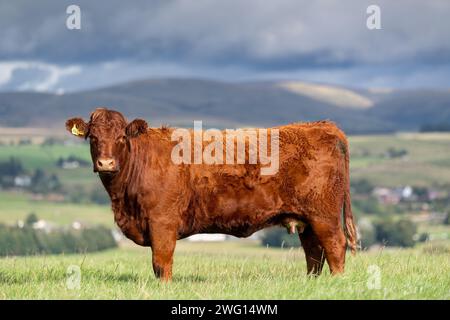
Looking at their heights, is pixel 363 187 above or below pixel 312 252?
below

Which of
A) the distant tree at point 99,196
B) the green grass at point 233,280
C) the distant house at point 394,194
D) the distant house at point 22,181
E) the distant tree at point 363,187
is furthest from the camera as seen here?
the distant house at point 22,181

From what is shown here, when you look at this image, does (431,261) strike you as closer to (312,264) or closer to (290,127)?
(312,264)

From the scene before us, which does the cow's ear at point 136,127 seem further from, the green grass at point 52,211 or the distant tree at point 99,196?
the distant tree at point 99,196

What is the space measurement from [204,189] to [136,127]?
4.60 feet

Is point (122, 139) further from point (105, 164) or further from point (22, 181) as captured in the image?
point (22, 181)

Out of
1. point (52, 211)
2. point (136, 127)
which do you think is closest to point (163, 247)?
point (136, 127)

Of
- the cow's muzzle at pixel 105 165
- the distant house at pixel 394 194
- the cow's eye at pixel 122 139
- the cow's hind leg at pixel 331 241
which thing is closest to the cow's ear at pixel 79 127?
the cow's eye at pixel 122 139

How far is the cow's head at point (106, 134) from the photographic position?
12211 millimetres

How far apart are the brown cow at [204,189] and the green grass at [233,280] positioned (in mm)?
766

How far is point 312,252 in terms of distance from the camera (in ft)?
45.5

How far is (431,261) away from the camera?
52.6ft

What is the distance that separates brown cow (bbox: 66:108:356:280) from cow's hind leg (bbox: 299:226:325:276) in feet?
1.08

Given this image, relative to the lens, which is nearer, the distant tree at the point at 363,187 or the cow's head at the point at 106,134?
the cow's head at the point at 106,134
